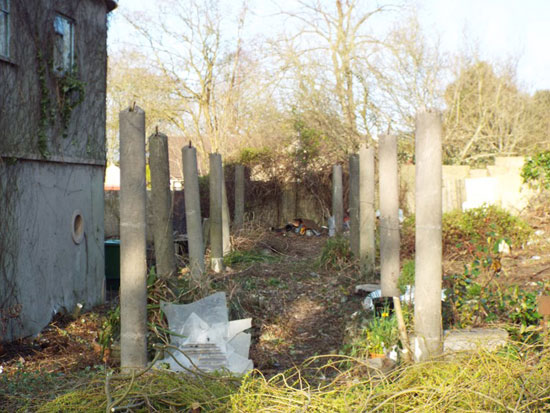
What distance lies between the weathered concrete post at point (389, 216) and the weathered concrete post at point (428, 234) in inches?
108

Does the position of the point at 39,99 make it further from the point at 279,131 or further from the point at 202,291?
the point at 279,131

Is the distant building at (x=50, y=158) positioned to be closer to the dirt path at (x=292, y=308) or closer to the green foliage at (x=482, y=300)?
the dirt path at (x=292, y=308)

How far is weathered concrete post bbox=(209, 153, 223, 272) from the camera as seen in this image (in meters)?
10.9

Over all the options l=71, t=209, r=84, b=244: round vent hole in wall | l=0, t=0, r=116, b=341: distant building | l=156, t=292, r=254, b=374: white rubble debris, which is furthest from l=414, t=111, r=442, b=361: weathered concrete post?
l=71, t=209, r=84, b=244: round vent hole in wall

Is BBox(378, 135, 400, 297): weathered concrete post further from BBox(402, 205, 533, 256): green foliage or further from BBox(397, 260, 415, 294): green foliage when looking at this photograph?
BBox(402, 205, 533, 256): green foliage

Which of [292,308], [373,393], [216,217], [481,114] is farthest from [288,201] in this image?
[373,393]

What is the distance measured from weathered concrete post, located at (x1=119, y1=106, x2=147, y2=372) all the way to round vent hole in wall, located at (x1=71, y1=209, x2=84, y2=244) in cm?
480

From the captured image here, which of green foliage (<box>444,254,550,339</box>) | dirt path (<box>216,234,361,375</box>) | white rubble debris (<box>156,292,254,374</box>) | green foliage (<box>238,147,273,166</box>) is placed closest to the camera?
white rubble debris (<box>156,292,254,374</box>)

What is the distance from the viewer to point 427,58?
65.9ft

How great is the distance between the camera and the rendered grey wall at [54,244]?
7785mm

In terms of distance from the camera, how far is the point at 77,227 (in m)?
9.41

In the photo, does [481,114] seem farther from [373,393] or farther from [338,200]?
[373,393]

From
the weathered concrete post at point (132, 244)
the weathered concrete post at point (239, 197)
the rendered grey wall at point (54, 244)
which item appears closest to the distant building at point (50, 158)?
the rendered grey wall at point (54, 244)

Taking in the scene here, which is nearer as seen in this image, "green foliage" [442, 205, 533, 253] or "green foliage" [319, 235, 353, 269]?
"green foliage" [319, 235, 353, 269]
